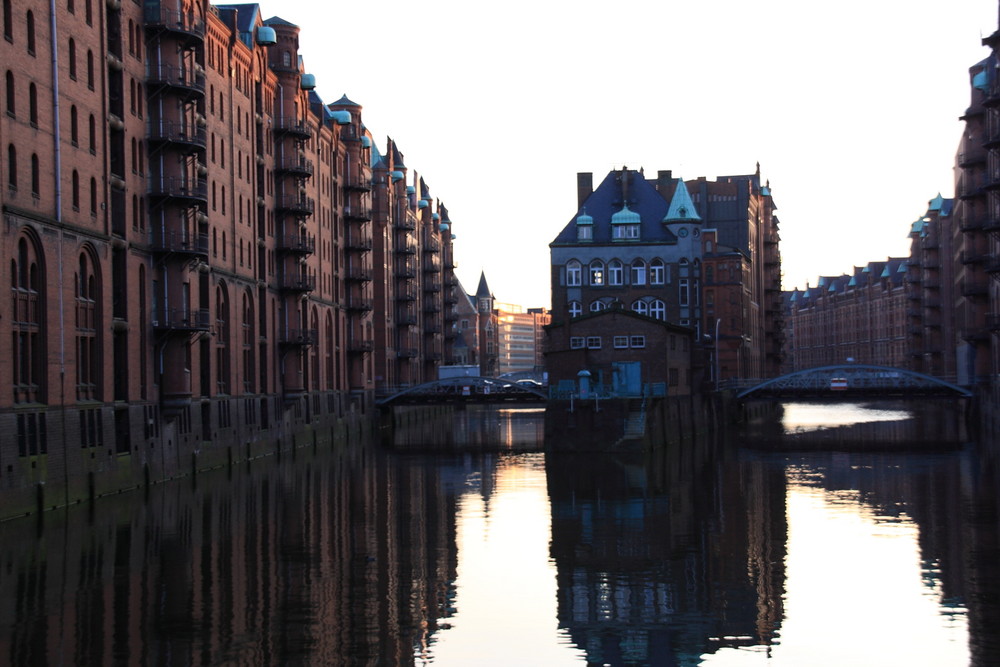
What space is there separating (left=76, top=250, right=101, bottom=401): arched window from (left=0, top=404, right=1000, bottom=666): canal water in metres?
4.19

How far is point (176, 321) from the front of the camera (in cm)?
5516

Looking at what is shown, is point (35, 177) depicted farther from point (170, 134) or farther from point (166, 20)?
point (166, 20)

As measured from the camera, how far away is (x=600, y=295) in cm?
9862

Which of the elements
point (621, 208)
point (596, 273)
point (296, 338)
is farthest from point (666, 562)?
point (621, 208)

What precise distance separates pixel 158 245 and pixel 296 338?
73.2 ft

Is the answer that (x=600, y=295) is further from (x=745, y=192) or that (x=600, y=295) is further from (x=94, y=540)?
(x=94, y=540)

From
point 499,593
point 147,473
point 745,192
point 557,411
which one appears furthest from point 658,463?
point 745,192

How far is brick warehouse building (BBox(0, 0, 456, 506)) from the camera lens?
42.4 meters

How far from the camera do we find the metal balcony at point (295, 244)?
76.9 metres

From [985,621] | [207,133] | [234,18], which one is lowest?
[985,621]

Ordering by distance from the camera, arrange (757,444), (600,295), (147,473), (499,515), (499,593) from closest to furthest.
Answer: (499,593), (499,515), (147,473), (757,444), (600,295)

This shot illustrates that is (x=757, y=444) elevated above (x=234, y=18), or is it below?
below

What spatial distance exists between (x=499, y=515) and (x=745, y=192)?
85.1m

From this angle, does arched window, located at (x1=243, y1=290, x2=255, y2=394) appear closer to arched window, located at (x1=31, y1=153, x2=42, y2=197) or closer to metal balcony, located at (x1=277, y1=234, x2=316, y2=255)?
metal balcony, located at (x1=277, y1=234, x2=316, y2=255)
